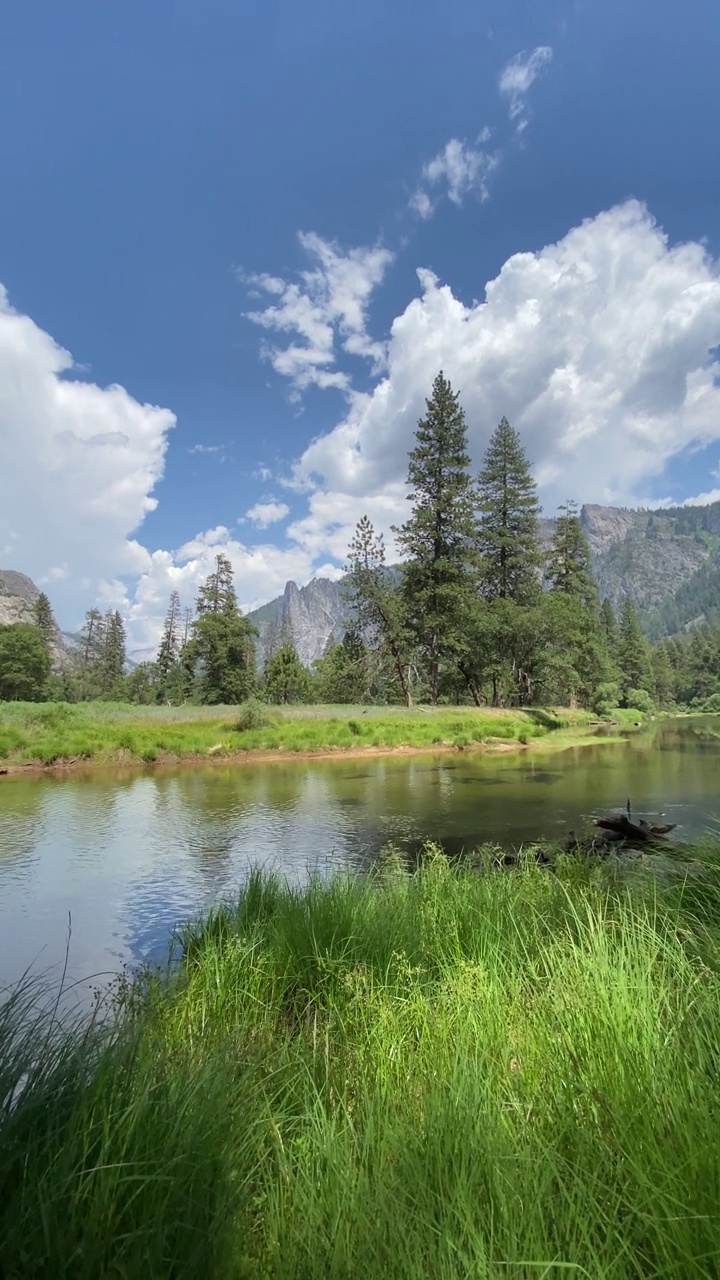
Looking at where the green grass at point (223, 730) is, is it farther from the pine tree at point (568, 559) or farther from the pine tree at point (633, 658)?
the pine tree at point (633, 658)

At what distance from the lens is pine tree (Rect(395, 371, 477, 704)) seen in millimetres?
45844

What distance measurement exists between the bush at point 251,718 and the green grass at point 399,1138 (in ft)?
94.0

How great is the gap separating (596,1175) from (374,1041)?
1607mm

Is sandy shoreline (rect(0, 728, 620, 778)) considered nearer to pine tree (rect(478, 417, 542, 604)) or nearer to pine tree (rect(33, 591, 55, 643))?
pine tree (rect(478, 417, 542, 604))

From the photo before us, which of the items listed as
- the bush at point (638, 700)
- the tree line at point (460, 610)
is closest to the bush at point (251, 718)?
the tree line at point (460, 610)

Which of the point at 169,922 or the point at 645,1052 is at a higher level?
the point at 645,1052

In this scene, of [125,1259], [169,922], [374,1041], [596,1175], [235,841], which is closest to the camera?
[125,1259]

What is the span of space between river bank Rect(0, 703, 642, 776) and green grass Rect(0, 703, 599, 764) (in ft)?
0.14

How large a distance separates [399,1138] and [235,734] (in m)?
28.5

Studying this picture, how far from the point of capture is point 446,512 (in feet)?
154

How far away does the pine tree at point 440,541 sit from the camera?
150 ft

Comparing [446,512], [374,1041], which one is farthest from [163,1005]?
[446,512]

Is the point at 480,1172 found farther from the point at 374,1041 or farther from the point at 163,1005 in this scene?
the point at 163,1005

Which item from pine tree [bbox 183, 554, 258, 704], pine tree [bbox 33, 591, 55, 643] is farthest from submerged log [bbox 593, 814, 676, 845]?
pine tree [bbox 33, 591, 55, 643]
